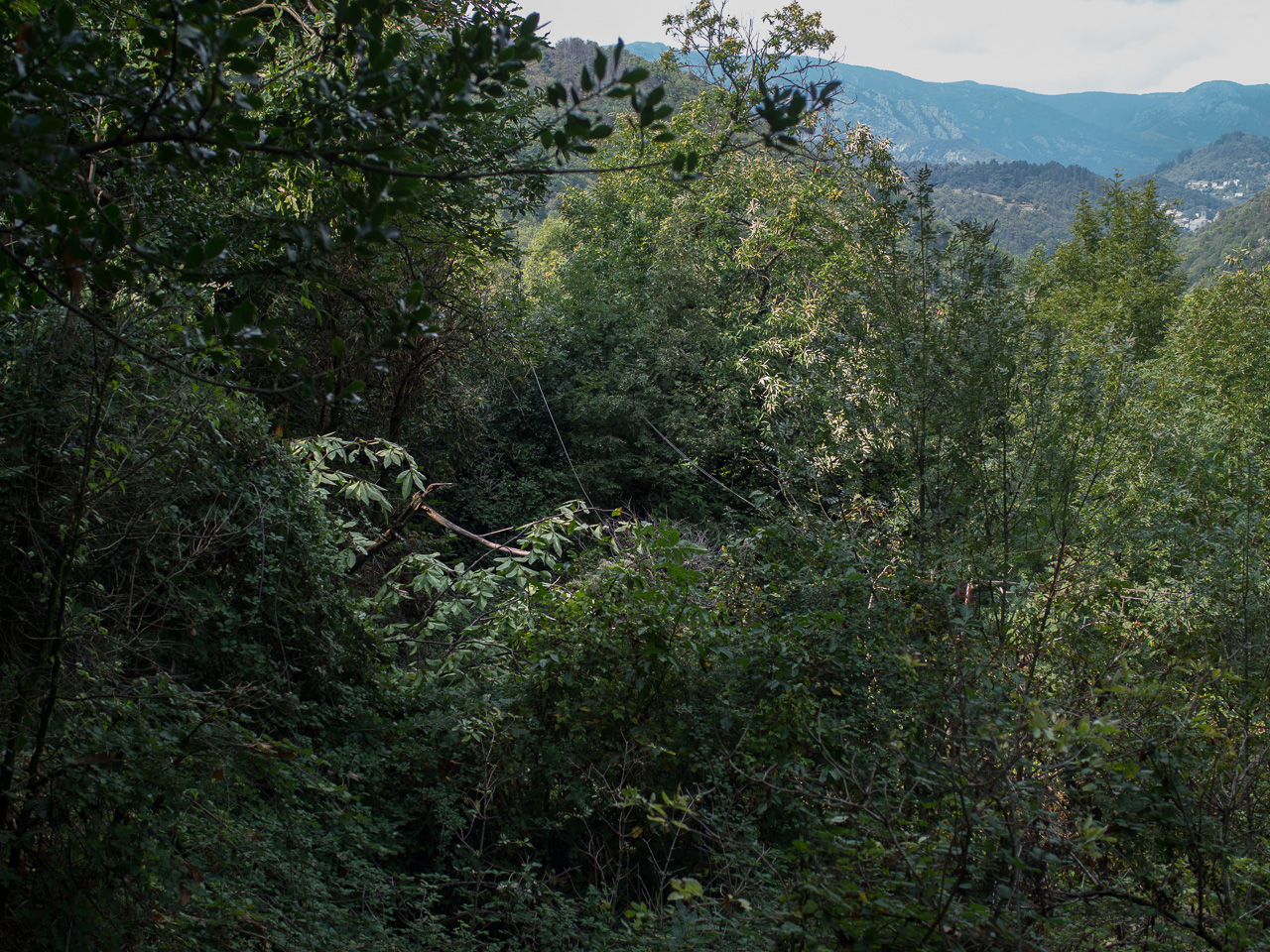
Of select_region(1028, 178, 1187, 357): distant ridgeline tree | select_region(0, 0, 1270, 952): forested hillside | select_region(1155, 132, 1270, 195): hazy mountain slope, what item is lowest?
select_region(0, 0, 1270, 952): forested hillside

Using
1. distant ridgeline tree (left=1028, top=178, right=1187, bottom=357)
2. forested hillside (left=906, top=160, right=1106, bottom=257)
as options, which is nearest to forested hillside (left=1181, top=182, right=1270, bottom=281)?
forested hillside (left=906, top=160, right=1106, bottom=257)

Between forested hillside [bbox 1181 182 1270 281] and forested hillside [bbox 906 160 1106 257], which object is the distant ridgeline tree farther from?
forested hillside [bbox 906 160 1106 257]

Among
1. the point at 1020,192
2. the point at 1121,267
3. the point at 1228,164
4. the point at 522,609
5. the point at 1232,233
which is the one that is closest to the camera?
the point at 522,609

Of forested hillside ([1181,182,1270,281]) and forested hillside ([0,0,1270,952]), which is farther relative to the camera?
forested hillside ([1181,182,1270,281])

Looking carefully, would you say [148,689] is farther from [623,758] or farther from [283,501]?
[623,758]

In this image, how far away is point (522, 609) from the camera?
16.0 feet

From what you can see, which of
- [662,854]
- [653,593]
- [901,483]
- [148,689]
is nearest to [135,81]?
[148,689]

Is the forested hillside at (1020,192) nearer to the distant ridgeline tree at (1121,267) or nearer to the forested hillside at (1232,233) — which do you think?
the forested hillside at (1232,233)

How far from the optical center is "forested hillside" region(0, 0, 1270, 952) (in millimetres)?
1888

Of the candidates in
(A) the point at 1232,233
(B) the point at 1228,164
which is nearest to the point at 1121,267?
(A) the point at 1232,233

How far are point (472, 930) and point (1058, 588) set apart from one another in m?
3.69

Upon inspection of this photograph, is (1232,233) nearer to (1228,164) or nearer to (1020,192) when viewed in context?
(1020,192)

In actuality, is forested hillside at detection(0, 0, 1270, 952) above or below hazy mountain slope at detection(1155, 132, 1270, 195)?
below

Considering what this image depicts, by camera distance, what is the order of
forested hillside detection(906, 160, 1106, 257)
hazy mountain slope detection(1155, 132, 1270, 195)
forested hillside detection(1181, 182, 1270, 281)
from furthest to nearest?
1. hazy mountain slope detection(1155, 132, 1270, 195)
2. forested hillside detection(906, 160, 1106, 257)
3. forested hillside detection(1181, 182, 1270, 281)
